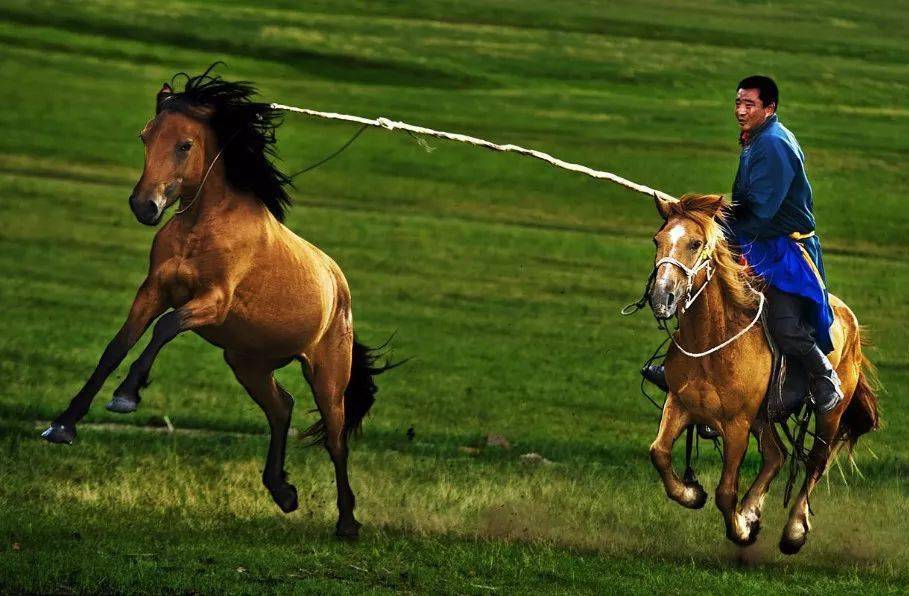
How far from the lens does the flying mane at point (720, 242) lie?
1038 centimetres

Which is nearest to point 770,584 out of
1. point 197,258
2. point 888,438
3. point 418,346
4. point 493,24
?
point 197,258

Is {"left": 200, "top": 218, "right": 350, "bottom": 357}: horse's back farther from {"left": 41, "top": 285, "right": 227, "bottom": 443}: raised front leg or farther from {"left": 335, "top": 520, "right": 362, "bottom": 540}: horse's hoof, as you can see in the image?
{"left": 335, "top": 520, "right": 362, "bottom": 540}: horse's hoof

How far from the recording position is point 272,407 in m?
11.9

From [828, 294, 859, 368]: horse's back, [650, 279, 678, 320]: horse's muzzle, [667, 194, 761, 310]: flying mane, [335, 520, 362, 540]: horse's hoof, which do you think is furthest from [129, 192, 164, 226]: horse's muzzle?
[828, 294, 859, 368]: horse's back

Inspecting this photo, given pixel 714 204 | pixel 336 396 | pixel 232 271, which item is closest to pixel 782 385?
pixel 714 204

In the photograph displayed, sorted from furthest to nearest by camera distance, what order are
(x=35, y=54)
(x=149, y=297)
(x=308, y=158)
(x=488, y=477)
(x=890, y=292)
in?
(x=35, y=54) → (x=308, y=158) → (x=890, y=292) → (x=488, y=477) → (x=149, y=297)

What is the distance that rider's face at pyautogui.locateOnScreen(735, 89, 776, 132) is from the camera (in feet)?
35.9

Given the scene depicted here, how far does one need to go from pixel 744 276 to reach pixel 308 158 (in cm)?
2976

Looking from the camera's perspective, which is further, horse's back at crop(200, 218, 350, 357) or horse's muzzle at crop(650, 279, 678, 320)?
horse's back at crop(200, 218, 350, 357)

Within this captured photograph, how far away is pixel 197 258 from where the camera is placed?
34.6 feet

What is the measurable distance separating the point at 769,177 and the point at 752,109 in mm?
470

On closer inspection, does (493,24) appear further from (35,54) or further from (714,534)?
(714,534)

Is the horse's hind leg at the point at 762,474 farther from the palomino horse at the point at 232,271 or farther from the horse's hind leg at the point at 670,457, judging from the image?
the palomino horse at the point at 232,271

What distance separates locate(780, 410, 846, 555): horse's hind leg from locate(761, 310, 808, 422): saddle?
2.73ft
